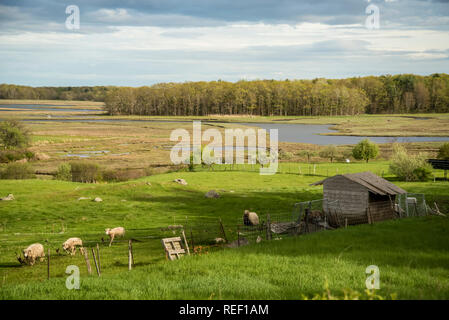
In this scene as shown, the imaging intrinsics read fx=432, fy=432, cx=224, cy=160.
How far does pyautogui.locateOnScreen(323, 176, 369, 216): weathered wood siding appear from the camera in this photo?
106ft

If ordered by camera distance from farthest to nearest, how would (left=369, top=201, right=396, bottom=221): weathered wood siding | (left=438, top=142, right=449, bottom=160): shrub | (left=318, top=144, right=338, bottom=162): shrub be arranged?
(left=318, top=144, right=338, bottom=162): shrub → (left=438, top=142, right=449, bottom=160): shrub → (left=369, top=201, right=396, bottom=221): weathered wood siding

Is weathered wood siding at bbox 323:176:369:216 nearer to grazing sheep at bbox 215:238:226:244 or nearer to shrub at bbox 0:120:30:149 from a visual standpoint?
grazing sheep at bbox 215:238:226:244

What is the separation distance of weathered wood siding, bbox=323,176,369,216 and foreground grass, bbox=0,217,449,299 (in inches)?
330

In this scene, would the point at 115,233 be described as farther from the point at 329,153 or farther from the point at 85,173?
the point at 329,153

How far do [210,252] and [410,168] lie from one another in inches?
2023

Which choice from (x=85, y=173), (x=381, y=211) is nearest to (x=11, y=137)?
(x=85, y=173)

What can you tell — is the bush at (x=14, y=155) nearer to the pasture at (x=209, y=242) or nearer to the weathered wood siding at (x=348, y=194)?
the pasture at (x=209, y=242)

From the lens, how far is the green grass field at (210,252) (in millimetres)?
13438

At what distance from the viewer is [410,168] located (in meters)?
65.4

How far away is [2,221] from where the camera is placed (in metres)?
40.7

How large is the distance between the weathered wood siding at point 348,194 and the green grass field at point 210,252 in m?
4.36

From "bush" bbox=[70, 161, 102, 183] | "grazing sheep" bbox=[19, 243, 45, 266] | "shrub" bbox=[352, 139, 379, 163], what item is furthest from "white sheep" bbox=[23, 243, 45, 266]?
"shrub" bbox=[352, 139, 379, 163]
